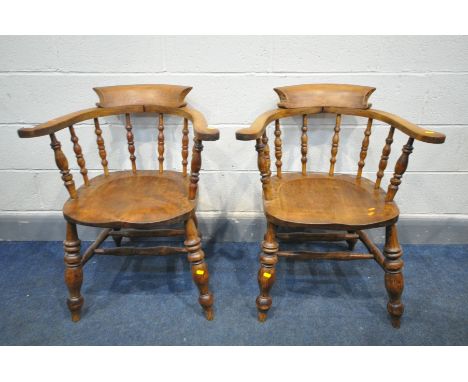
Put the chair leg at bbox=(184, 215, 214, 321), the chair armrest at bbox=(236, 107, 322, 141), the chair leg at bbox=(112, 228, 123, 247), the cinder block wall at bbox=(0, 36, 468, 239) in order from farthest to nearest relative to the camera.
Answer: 1. the chair leg at bbox=(112, 228, 123, 247)
2. the cinder block wall at bbox=(0, 36, 468, 239)
3. the chair leg at bbox=(184, 215, 214, 321)
4. the chair armrest at bbox=(236, 107, 322, 141)

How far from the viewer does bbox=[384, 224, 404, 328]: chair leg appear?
1436 mm

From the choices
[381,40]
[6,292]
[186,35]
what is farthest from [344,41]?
[6,292]

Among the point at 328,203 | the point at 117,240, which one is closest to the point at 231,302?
the point at 328,203

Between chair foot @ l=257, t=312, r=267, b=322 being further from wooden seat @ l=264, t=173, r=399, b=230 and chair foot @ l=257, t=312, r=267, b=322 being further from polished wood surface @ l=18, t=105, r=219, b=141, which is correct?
polished wood surface @ l=18, t=105, r=219, b=141

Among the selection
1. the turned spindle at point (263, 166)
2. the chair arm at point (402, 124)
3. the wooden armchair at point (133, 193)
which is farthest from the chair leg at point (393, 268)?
the wooden armchair at point (133, 193)

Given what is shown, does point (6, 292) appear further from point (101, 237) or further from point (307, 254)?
point (307, 254)

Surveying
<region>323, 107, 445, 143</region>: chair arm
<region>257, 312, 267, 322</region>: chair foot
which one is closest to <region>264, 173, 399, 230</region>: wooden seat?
<region>323, 107, 445, 143</region>: chair arm

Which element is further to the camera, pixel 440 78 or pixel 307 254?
pixel 440 78

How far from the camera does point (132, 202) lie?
58.7 inches

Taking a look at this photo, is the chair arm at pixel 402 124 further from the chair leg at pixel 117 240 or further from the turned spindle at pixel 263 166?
the chair leg at pixel 117 240

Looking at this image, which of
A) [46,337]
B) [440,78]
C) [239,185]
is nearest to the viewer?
[46,337]

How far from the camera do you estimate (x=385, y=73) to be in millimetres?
1743

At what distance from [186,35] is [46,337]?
1.36m

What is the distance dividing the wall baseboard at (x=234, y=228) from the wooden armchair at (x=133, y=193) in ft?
1.17
